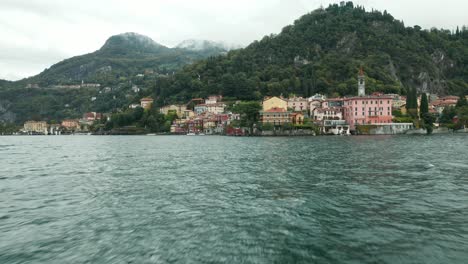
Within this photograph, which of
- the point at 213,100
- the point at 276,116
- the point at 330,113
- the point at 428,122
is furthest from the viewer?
the point at 213,100

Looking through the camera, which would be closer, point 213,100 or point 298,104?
point 298,104

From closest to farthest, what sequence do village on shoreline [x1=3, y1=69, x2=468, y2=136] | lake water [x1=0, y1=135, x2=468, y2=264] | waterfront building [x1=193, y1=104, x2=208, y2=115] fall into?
lake water [x1=0, y1=135, x2=468, y2=264] < village on shoreline [x1=3, y1=69, x2=468, y2=136] < waterfront building [x1=193, y1=104, x2=208, y2=115]

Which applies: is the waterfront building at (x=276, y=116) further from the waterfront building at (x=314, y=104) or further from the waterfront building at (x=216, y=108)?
the waterfront building at (x=216, y=108)

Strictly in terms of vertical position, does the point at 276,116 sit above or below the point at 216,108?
below

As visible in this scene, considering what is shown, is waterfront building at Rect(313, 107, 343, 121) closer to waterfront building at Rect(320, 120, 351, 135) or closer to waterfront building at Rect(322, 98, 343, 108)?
waterfront building at Rect(320, 120, 351, 135)

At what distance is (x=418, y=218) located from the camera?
13.4 m

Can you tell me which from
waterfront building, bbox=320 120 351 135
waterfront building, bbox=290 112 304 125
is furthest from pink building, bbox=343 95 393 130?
waterfront building, bbox=290 112 304 125

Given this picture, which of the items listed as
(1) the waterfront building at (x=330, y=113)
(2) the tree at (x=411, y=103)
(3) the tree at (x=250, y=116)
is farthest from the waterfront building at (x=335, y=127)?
(2) the tree at (x=411, y=103)

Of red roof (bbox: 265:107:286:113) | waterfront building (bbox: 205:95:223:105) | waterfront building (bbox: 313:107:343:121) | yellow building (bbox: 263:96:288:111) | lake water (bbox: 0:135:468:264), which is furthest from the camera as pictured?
waterfront building (bbox: 205:95:223:105)

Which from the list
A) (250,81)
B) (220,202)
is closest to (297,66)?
(250,81)

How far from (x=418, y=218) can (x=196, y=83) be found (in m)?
174

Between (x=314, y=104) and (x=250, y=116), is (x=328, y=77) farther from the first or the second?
(x=250, y=116)

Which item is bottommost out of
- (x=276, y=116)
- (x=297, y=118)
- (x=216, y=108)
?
(x=297, y=118)

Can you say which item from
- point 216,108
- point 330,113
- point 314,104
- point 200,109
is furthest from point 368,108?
point 200,109
